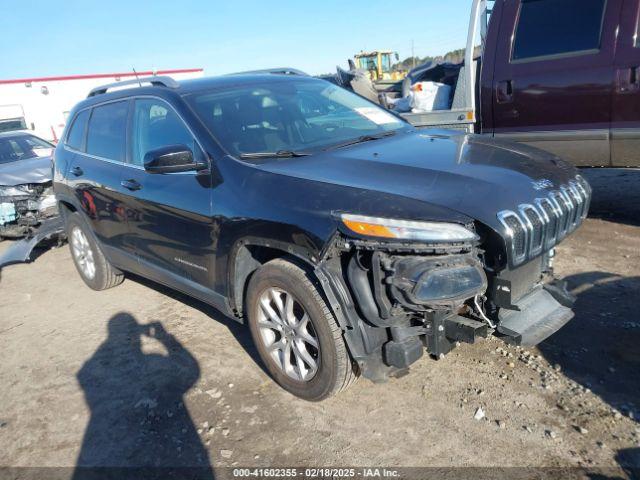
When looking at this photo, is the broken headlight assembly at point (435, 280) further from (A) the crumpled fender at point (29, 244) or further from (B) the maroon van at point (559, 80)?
(A) the crumpled fender at point (29, 244)

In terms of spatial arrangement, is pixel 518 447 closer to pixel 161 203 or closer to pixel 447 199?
pixel 447 199

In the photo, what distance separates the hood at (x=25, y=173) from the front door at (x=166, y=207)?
3995mm

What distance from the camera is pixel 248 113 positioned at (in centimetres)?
361

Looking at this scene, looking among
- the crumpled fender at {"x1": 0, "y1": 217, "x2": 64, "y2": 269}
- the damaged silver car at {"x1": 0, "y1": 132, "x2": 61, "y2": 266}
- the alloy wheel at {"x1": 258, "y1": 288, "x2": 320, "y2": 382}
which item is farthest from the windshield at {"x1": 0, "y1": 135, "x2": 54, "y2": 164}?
the alloy wheel at {"x1": 258, "y1": 288, "x2": 320, "y2": 382}

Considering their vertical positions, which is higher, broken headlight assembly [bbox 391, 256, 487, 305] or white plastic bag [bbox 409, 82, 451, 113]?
white plastic bag [bbox 409, 82, 451, 113]

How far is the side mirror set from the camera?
3.19 metres

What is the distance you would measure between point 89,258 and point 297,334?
3.30 metres

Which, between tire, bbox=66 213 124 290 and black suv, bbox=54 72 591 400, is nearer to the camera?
black suv, bbox=54 72 591 400

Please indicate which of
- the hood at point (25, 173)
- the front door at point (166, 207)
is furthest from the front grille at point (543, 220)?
the hood at point (25, 173)

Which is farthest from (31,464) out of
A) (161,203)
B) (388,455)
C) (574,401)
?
(574,401)

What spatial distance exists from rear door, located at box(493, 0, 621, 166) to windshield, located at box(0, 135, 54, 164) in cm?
719

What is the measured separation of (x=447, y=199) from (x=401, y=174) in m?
0.37

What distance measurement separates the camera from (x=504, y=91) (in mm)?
5469

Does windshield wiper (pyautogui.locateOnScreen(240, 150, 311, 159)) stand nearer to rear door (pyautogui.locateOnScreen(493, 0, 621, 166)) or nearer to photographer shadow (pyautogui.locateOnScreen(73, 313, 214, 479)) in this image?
photographer shadow (pyautogui.locateOnScreen(73, 313, 214, 479))
